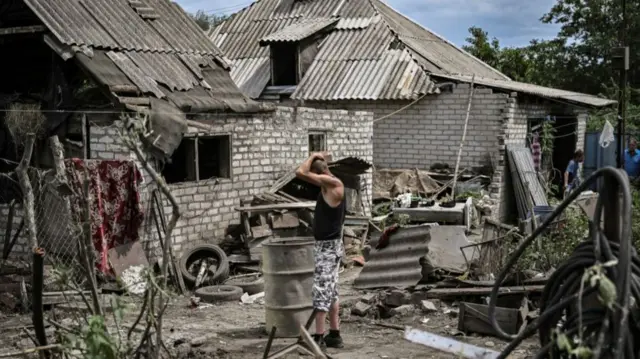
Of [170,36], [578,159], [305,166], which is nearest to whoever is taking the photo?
[305,166]

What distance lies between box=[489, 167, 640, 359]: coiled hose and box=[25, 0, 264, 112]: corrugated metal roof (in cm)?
788

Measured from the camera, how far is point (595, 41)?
97.2ft

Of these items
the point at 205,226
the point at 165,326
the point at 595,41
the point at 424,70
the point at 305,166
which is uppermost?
the point at 595,41

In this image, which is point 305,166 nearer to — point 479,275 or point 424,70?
point 479,275

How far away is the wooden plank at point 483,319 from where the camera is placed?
289 inches

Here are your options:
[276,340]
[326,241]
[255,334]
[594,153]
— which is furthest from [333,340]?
[594,153]

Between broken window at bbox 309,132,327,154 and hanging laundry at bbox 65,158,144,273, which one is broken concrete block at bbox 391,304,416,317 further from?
broken window at bbox 309,132,327,154

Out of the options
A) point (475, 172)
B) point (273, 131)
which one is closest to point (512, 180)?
point (475, 172)

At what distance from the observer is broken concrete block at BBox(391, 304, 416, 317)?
861cm

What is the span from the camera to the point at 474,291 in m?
8.43

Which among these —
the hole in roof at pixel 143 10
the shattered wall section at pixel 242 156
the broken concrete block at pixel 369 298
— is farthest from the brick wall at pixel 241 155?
the broken concrete block at pixel 369 298

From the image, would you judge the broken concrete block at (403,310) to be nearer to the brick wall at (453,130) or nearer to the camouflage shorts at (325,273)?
the camouflage shorts at (325,273)

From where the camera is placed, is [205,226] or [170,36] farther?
[170,36]

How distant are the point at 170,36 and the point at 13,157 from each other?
3.32m
